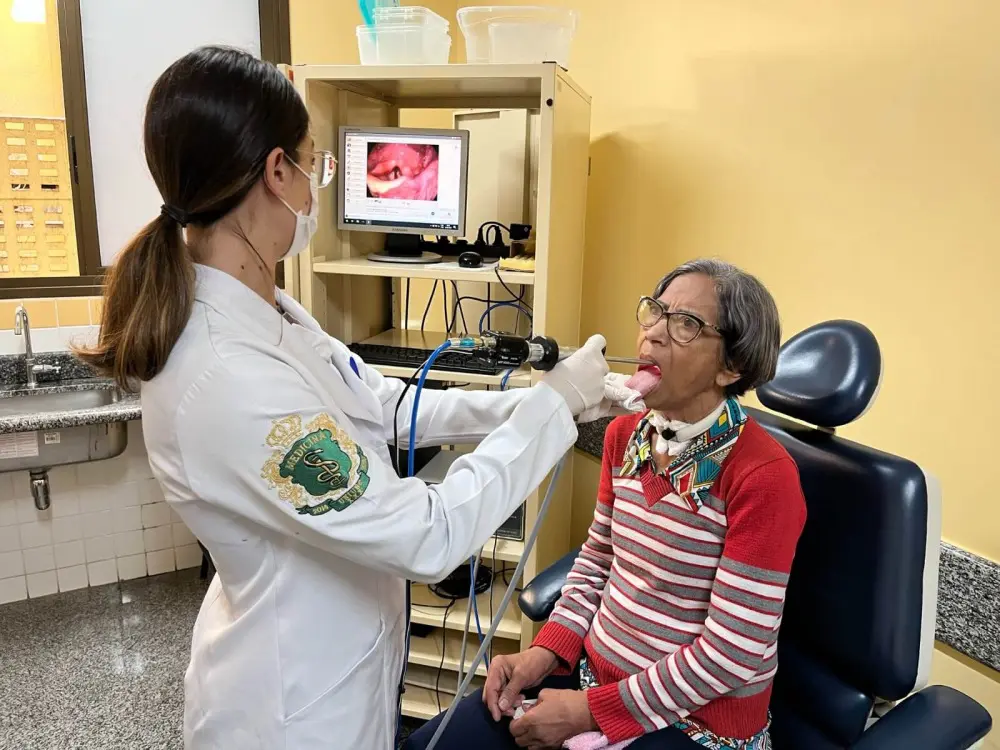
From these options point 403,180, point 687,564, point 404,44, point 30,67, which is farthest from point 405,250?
point 30,67

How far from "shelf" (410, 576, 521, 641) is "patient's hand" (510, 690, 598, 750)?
2.47 ft

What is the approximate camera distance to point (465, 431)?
147cm

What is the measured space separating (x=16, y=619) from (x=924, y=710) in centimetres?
278

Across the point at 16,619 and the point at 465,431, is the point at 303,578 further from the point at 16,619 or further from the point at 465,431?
the point at 16,619

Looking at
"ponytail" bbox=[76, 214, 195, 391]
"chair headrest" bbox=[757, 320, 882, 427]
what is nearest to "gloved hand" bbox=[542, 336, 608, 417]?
"chair headrest" bbox=[757, 320, 882, 427]

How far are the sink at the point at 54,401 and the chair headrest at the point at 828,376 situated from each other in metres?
2.27

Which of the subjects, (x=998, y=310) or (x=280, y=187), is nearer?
(x=280, y=187)

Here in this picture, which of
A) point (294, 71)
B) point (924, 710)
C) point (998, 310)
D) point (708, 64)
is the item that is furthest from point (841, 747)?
point (294, 71)

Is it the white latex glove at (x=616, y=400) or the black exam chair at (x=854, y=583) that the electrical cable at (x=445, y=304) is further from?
the black exam chair at (x=854, y=583)

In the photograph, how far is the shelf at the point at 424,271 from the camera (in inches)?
70.9

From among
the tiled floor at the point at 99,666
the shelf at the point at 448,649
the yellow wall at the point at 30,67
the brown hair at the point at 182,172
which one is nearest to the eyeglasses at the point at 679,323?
the brown hair at the point at 182,172

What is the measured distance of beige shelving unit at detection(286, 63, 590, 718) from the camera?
1753 mm

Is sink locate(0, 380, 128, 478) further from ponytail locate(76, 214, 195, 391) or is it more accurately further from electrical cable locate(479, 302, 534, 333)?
ponytail locate(76, 214, 195, 391)

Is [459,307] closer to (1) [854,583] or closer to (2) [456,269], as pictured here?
(2) [456,269]
